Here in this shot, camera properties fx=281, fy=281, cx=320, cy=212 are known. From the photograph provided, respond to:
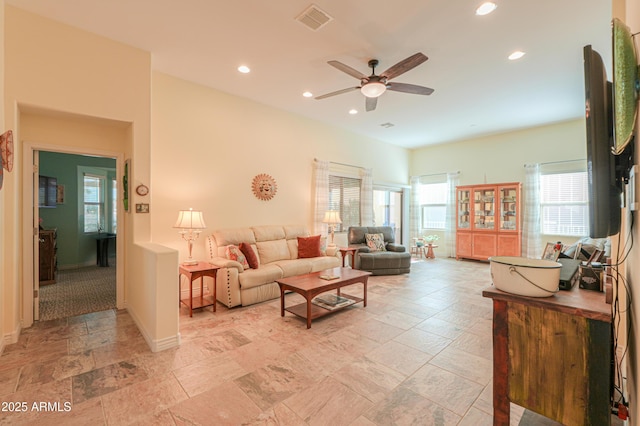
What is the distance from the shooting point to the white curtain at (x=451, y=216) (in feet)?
24.6

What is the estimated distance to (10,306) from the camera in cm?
272

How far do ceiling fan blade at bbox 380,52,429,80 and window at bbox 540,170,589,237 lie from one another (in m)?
5.37

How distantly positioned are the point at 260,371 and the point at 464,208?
6766 mm

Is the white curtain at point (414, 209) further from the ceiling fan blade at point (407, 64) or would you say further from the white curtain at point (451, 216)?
the ceiling fan blade at point (407, 64)

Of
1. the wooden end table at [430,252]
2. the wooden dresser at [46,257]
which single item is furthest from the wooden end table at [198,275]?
the wooden end table at [430,252]

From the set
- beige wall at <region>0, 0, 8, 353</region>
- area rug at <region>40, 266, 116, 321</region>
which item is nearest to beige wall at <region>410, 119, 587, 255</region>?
area rug at <region>40, 266, 116, 321</region>

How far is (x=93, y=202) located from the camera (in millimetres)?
6520

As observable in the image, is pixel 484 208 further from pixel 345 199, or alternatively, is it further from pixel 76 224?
pixel 76 224

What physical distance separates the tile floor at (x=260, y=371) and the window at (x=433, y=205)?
4703 mm

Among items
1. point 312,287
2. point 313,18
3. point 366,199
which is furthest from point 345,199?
point 313,18

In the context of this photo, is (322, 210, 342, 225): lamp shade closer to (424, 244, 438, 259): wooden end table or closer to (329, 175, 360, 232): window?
(329, 175, 360, 232): window

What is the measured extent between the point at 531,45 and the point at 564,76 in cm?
121

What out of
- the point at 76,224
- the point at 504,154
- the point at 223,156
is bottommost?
the point at 76,224

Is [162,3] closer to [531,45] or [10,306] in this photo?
[10,306]
